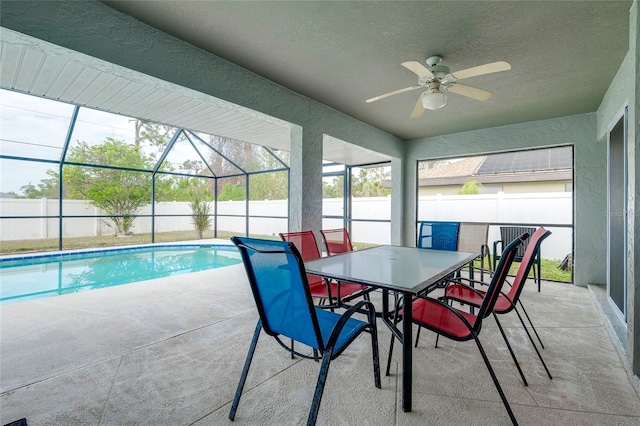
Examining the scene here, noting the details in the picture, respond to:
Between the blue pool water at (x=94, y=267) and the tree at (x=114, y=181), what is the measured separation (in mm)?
1583

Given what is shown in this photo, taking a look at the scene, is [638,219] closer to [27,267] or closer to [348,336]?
[348,336]

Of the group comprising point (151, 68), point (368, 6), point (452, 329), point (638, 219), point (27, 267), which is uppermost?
point (368, 6)

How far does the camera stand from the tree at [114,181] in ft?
26.3

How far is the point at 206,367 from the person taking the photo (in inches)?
78.5

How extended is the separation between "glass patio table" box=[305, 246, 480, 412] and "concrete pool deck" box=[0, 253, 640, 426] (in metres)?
0.35

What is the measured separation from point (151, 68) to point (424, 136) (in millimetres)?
4711

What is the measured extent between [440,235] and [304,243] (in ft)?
5.96

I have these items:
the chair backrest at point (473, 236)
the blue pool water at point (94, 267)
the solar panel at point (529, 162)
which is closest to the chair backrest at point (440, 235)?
the chair backrest at point (473, 236)

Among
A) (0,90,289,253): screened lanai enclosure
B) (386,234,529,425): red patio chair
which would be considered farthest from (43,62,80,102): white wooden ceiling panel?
(386,234,529,425): red patio chair

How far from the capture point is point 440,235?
11.7ft

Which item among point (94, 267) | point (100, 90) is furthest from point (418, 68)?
point (94, 267)

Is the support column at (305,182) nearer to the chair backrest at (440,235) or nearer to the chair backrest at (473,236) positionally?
the chair backrest at (440,235)

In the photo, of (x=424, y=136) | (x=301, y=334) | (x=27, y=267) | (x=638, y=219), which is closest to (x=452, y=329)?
(x=301, y=334)

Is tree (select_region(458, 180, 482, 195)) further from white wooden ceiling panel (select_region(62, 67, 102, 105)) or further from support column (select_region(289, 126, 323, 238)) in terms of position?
white wooden ceiling panel (select_region(62, 67, 102, 105))
